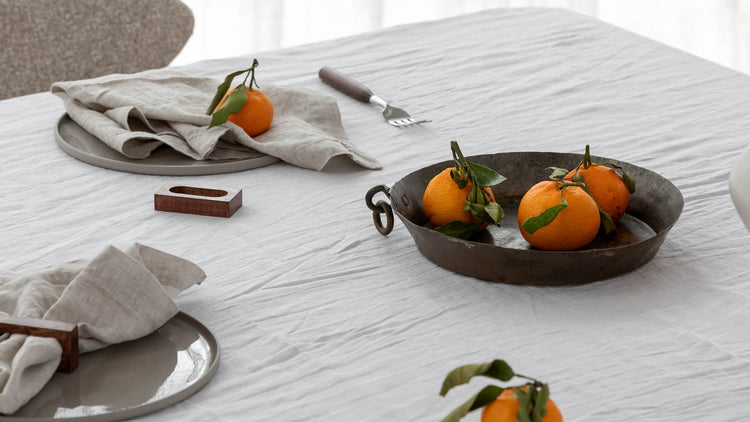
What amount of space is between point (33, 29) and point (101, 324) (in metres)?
1.33

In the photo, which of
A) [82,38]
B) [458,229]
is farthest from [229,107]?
[82,38]

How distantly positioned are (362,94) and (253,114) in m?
0.26

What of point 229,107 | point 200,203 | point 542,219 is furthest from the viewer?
point 229,107

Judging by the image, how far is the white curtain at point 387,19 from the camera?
3.18 m

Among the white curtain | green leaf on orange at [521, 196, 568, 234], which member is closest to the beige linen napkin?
green leaf on orange at [521, 196, 568, 234]

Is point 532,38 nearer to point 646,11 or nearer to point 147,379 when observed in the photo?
point 147,379

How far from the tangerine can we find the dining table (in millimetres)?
92

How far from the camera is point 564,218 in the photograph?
2.76 ft

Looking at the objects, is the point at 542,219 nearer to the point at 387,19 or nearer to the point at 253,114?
the point at 253,114

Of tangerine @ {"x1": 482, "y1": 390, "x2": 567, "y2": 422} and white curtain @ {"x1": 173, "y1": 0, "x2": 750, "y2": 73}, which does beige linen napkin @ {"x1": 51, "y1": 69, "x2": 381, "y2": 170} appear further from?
white curtain @ {"x1": 173, "y1": 0, "x2": 750, "y2": 73}

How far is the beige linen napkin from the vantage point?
1.17 meters

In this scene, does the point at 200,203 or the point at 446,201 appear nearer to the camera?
the point at 446,201

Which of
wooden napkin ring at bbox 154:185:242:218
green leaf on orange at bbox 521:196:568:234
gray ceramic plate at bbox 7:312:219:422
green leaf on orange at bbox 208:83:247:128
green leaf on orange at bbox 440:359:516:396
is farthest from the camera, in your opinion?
green leaf on orange at bbox 208:83:247:128

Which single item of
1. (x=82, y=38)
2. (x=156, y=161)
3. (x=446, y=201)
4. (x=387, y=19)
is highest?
(x=446, y=201)
